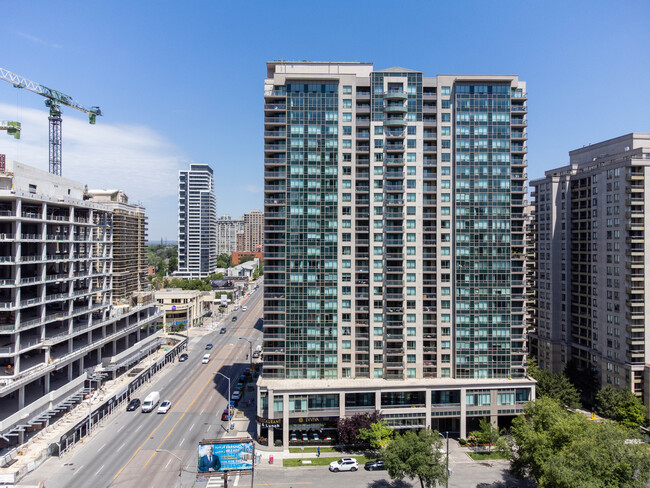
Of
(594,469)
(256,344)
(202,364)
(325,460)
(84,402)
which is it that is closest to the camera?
(594,469)

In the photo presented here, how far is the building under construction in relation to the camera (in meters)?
123

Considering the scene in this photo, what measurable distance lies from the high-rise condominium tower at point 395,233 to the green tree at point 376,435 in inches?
333

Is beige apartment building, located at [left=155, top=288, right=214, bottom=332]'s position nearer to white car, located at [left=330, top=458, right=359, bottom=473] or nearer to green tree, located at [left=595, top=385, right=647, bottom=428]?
white car, located at [left=330, top=458, right=359, bottom=473]

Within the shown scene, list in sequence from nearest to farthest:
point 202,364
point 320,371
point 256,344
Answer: point 320,371, point 202,364, point 256,344

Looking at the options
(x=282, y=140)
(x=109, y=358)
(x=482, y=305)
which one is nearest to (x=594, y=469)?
(x=482, y=305)

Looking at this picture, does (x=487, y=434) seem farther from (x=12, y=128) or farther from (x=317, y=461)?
(x=12, y=128)

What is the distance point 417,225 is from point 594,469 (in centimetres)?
4250

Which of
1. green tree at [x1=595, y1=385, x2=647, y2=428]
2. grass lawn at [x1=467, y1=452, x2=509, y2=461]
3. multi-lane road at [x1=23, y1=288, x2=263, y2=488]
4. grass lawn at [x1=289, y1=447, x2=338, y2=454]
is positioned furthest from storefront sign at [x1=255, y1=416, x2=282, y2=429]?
green tree at [x1=595, y1=385, x2=647, y2=428]

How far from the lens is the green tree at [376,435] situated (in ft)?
210

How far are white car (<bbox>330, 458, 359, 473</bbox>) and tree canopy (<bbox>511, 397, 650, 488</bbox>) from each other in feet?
69.2

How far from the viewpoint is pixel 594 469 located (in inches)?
1634

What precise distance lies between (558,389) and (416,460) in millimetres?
41755

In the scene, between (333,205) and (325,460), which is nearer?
(325,460)

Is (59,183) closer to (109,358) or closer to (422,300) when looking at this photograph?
(109,358)
